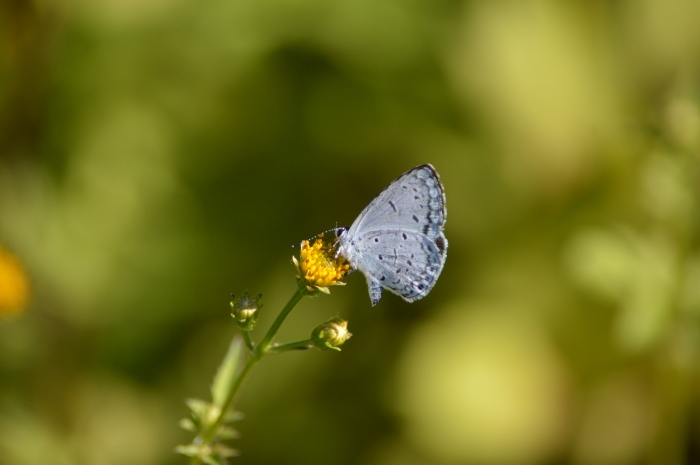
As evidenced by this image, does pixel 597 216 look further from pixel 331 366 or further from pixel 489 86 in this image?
pixel 331 366

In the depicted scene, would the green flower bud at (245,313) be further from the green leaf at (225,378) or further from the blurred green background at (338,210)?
the blurred green background at (338,210)

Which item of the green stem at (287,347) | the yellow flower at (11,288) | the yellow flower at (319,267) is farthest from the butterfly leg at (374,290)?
the yellow flower at (11,288)

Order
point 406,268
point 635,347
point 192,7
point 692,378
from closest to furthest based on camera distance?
point 406,268
point 635,347
point 692,378
point 192,7

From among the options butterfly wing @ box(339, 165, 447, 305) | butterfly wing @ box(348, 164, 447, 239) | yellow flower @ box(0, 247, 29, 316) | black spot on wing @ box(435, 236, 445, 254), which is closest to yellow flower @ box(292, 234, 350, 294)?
butterfly wing @ box(339, 165, 447, 305)

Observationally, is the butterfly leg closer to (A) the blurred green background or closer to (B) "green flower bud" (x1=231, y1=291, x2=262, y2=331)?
(B) "green flower bud" (x1=231, y1=291, x2=262, y2=331)

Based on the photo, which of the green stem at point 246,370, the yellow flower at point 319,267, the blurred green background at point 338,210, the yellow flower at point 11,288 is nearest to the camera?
the green stem at point 246,370

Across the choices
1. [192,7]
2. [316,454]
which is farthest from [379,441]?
[192,7]
